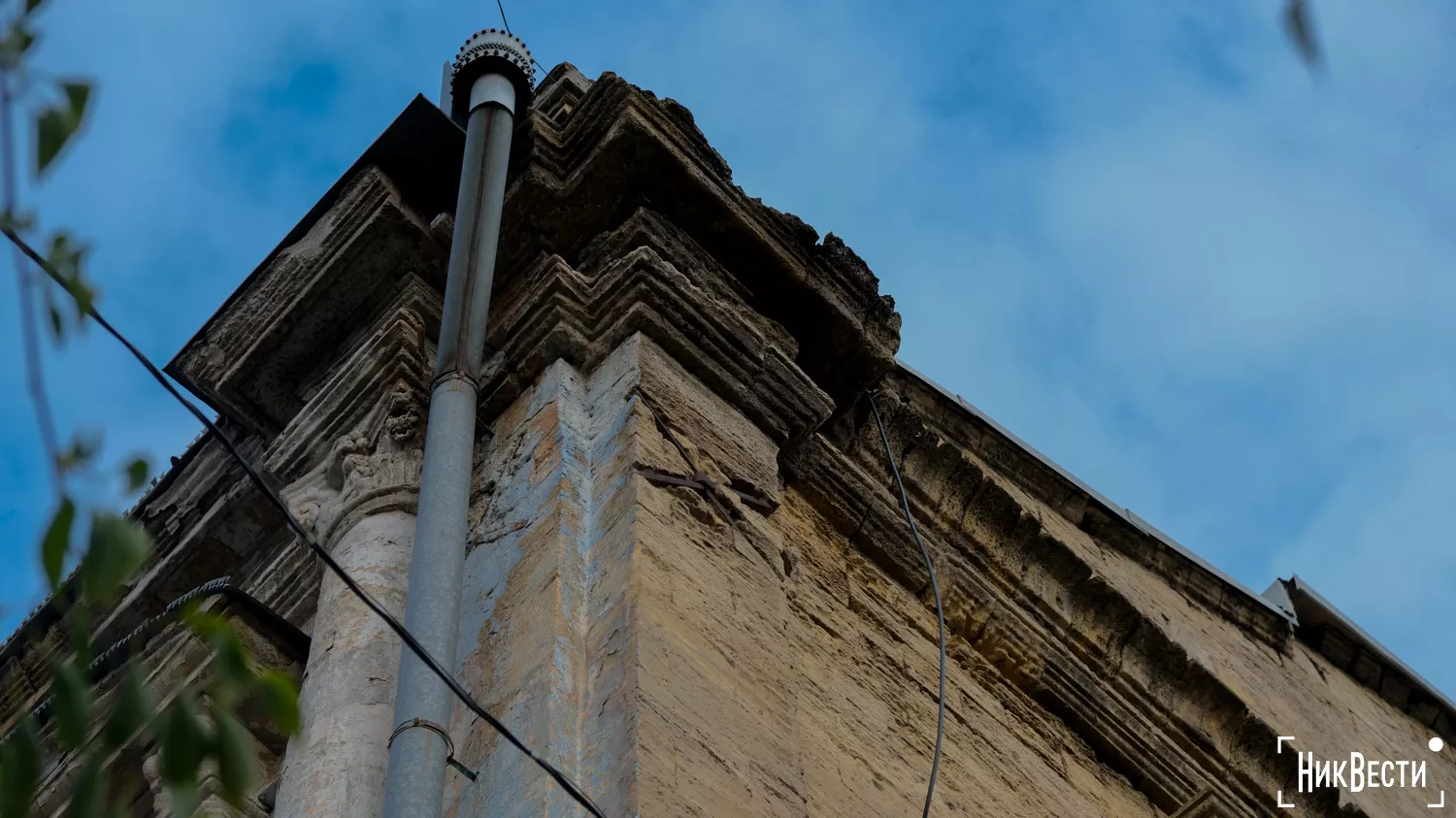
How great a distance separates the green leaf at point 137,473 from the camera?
2.24 m

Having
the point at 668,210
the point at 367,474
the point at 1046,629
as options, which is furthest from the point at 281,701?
the point at 1046,629

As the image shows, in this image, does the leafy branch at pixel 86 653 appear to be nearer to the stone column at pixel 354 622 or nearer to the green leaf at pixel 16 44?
the green leaf at pixel 16 44

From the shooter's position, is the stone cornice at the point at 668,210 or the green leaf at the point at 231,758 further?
the stone cornice at the point at 668,210

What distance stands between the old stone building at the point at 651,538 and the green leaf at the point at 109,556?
1.71 metres

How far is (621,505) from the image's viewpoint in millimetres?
4629

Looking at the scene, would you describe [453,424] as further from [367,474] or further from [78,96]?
[78,96]

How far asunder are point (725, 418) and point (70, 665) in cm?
345

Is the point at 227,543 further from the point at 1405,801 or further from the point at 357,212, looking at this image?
the point at 1405,801

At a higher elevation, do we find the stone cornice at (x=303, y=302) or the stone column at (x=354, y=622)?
the stone cornice at (x=303, y=302)

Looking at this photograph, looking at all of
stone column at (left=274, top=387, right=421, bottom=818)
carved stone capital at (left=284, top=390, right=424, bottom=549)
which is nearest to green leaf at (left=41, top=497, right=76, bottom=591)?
stone column at (left=274, top=387, right=421, bottom=818)

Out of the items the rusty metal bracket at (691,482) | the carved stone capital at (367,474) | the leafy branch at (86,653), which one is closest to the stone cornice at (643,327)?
the carved stone capital at (367,474)

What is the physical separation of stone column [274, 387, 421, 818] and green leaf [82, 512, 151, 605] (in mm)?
2183

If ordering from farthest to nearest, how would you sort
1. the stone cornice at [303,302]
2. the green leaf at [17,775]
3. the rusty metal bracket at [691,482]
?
the stone cornice at [303,302] < the rusty metal bracket at [691,482] < the green leaf at [17,775]

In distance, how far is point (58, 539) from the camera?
6.94 ft
